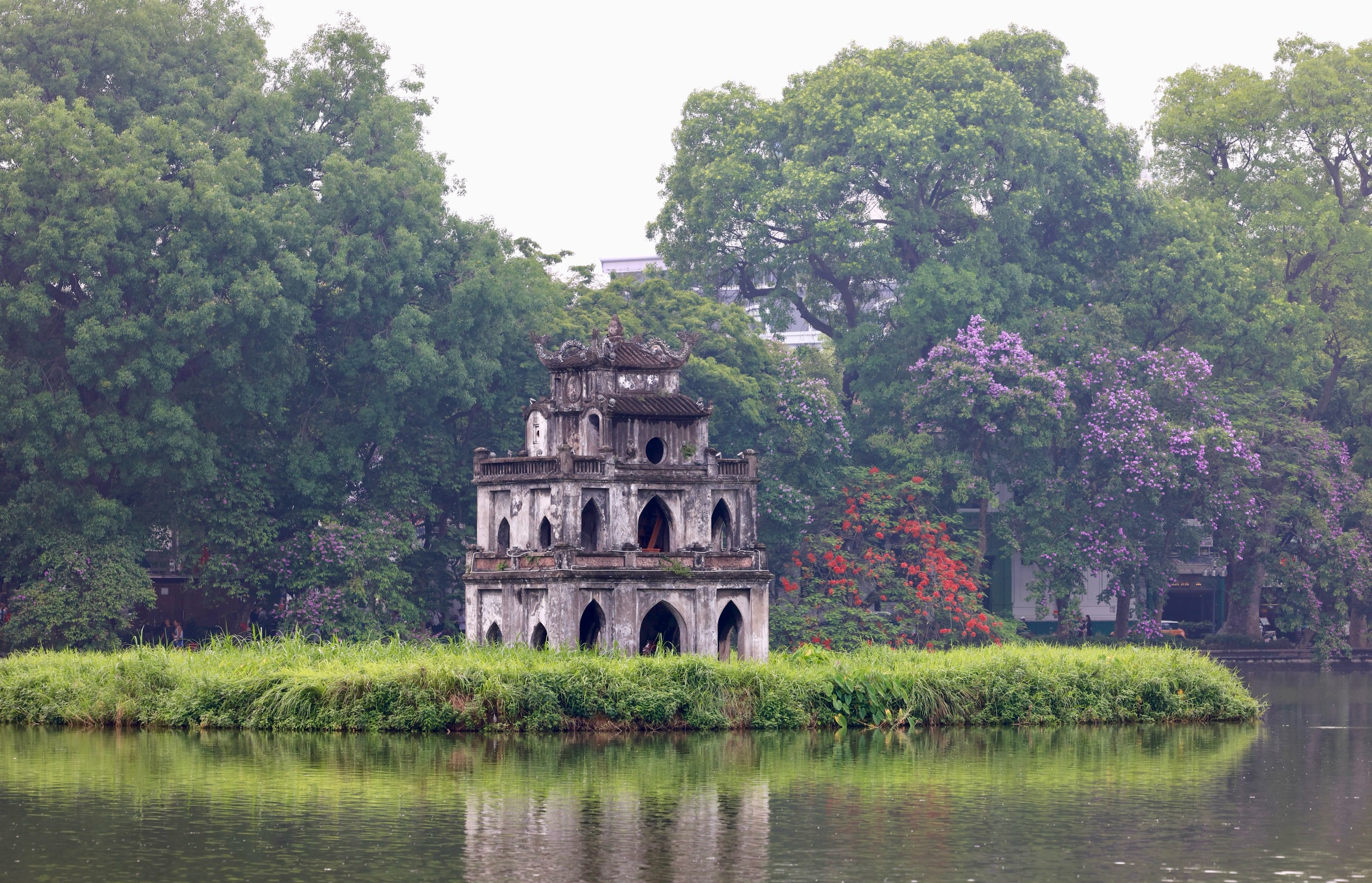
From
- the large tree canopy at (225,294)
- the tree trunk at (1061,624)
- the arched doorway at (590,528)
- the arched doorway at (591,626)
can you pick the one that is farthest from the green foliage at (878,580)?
the arched doorway at (591,626)

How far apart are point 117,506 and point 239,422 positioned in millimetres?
5411

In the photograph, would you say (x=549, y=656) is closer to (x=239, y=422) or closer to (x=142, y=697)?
(x=142, y=697)

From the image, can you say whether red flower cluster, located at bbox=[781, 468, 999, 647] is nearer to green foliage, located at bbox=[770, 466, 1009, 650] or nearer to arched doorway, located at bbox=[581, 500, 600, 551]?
green foliage, located at bbox=[770, 466, 1009, 650]

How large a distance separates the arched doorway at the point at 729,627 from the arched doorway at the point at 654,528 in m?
2.26

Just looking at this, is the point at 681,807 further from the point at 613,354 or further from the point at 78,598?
the point at 78,598

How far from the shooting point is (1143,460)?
231ft

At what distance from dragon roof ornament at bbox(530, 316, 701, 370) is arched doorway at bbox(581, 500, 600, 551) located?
A: 3842 mm

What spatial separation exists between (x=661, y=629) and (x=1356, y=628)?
40.1m

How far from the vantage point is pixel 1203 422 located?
7225 cm

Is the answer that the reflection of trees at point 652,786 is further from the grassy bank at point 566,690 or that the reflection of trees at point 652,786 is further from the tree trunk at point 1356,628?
the tree trunk at point 1356,628

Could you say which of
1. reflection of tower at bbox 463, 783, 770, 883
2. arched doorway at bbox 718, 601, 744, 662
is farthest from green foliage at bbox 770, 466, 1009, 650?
reflection of tower at bbox 463, 783, 770, 883

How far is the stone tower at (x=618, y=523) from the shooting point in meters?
48.5

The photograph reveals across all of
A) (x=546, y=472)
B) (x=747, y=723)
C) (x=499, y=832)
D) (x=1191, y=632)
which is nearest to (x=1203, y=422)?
(x=1191, y=632)

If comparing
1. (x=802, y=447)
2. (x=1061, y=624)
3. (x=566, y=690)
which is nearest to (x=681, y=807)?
(x=566, y=690)
